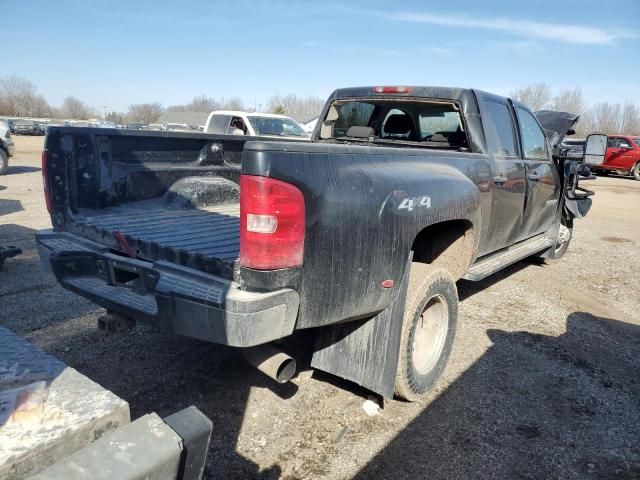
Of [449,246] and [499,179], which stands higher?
[499,179]

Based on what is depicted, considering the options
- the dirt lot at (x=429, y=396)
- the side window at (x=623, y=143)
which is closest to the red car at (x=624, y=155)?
the side window at (x=623, y=143)

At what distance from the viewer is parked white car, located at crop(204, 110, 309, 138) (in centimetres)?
1462

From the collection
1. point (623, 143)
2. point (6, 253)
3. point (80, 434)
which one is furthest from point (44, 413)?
point (623, 143)

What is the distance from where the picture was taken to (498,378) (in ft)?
11.9

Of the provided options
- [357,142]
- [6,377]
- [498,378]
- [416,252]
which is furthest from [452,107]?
[6,377]

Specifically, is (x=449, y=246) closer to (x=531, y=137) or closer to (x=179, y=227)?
(x=179, y=227)

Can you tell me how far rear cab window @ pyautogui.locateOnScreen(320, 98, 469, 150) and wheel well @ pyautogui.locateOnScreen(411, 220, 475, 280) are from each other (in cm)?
92

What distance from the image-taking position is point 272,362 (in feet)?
8.32

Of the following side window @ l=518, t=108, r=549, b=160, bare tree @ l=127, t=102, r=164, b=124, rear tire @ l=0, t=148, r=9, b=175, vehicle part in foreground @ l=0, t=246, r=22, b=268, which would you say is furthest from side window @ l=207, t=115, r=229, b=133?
bare tree @ l=127, t=102, r=164, b=124

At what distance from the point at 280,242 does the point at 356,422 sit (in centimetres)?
148

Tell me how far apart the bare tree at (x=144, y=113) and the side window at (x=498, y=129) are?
279 feet

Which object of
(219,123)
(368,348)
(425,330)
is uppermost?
(219,123)

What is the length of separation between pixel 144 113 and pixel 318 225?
100606 mm

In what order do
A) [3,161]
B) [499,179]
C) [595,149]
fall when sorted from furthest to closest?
[3,161] → [595,149] → [499,179]
